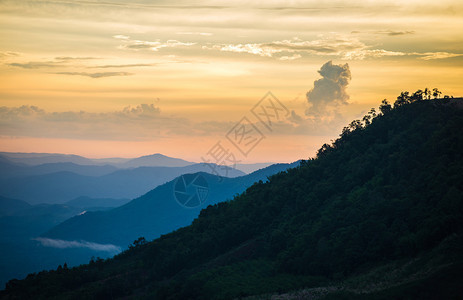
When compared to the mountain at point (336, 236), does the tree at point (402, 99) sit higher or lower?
higher

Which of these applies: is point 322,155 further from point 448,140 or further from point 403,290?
point 403,290

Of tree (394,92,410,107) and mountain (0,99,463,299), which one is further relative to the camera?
tree (394,92,410,107)

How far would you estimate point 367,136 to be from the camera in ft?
454

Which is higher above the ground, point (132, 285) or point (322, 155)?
point (322, 155)

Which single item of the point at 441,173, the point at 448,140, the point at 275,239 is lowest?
the point at 275,239

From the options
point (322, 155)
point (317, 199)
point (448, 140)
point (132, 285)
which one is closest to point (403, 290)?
point (448, 140)

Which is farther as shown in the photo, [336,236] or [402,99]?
[402,99]

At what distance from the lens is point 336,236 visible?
9688cm

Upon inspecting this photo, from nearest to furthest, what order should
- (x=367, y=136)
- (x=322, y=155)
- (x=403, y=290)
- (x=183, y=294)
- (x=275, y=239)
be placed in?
1. (x=403, y=290)
2. (x=183, y=294)
3. (x=275, y=239)
4. (x=367, y=136)
5. (x=322, y=155)

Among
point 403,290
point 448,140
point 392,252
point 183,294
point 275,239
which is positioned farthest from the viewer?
point 275,239

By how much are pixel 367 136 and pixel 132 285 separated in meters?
76.5

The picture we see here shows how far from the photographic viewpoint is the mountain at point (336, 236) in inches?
2972

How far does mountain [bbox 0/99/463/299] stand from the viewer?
7550 centimetres

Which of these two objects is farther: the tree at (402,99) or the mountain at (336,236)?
the tree at (402,99)
